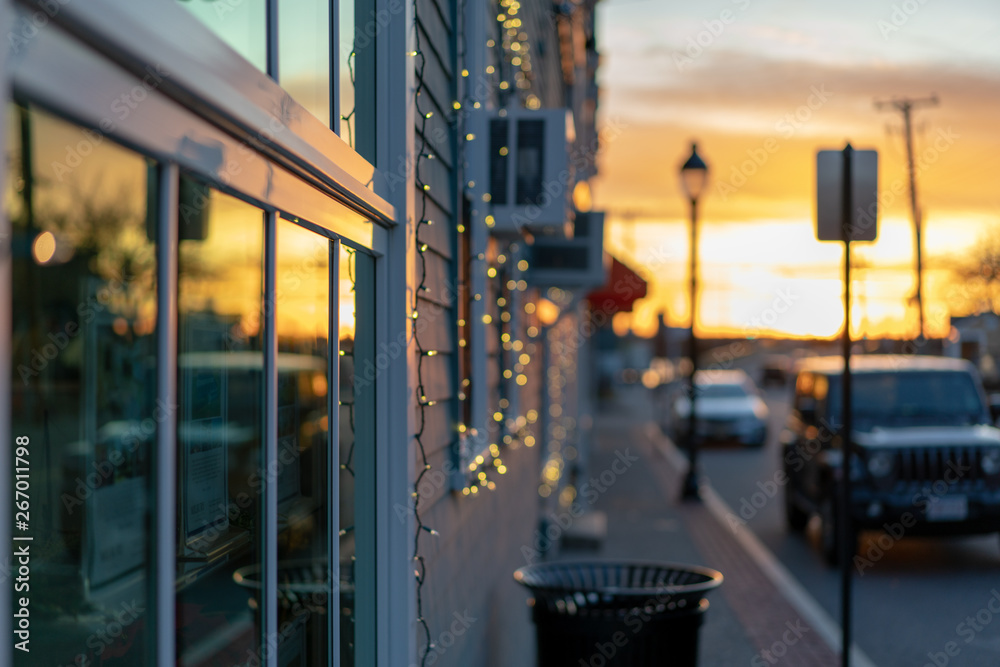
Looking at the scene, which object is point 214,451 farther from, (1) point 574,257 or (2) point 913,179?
(2) point 913,179

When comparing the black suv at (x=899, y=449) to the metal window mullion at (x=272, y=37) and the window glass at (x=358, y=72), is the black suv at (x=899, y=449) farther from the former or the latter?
the metal window mullion at (x=272, y=37)

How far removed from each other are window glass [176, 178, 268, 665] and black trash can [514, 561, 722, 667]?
6.37 ft

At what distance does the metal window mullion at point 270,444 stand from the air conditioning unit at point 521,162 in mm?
2941

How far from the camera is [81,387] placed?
213cm

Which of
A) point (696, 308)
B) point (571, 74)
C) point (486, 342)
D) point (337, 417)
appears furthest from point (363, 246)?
point (696, 308)

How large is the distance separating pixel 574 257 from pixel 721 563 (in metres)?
3.79

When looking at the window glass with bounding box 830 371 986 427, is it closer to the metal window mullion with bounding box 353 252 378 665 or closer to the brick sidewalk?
the brick sidewalk

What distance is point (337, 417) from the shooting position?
261 cm

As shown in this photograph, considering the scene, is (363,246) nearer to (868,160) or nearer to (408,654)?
(408,654)

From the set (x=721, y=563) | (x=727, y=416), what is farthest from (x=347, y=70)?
(x=727, y=416)

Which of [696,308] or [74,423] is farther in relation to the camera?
[696,308]

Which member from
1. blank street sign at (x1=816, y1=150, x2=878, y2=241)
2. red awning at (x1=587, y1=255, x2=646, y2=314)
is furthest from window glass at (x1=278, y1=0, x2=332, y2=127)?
red awning at (x1=587, y1=255, x2=646, y2=314)

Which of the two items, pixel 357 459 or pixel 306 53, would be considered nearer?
pixel 306 53

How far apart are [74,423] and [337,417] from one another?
68 cm
